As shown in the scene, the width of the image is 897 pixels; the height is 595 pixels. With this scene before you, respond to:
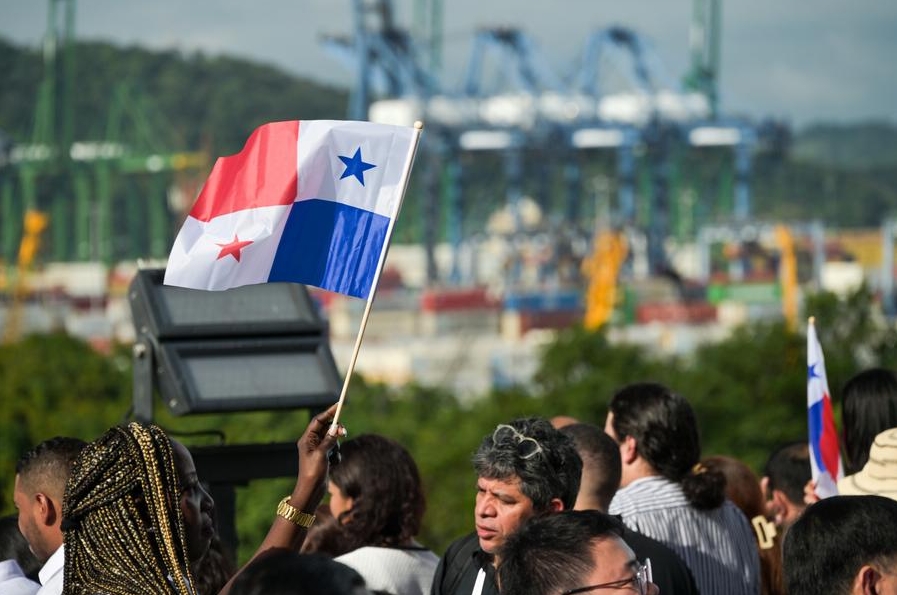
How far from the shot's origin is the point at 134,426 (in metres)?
2.38

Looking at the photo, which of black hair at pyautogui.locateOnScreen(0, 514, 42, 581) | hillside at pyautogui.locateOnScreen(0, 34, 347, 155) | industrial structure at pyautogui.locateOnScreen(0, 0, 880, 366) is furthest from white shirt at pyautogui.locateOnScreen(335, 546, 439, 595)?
hillside at pyautogui.locateOnScreen(0, 34, 347, 155)

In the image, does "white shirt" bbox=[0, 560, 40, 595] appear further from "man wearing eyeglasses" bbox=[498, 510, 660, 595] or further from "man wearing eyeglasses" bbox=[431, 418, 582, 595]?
"man wearing eyeglasses" bbox=[498, 510, 660, 595]

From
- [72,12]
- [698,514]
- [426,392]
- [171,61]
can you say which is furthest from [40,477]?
[171,61]

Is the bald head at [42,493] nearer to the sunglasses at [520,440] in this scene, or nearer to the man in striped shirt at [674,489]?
the sunglasses at [520,440]

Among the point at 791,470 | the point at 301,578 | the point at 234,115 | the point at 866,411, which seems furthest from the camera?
the point at 234,115

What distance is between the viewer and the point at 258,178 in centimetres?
304

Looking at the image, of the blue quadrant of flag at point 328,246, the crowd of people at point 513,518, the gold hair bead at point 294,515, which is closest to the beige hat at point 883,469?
the crowd of people at point 513,518

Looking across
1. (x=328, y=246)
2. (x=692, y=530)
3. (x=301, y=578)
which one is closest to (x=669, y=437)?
(x=692, y=530)

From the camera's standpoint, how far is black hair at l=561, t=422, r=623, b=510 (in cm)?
325

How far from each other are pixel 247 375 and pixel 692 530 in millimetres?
1176

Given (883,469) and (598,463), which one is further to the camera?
(598,463)

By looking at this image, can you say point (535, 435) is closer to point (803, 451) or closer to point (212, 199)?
point (212, 199)

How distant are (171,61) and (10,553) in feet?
395

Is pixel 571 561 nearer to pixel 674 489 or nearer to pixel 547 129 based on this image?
pixel 674 489
